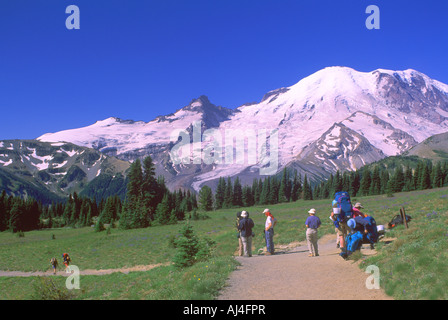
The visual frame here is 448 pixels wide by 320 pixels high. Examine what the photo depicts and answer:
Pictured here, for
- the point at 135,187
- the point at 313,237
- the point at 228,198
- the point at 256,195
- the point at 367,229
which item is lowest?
the point at 313,237

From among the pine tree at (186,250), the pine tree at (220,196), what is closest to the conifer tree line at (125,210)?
the pine tree at (220,196)

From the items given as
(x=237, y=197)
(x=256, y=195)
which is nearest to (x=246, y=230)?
(x=237, y=197)

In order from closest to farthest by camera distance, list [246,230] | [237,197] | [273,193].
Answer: [246,230], [237,197], [273,193]

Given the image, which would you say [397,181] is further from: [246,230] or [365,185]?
[246,230]

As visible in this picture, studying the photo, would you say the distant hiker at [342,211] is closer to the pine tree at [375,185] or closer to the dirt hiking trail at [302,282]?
the dirt hiking trail at [302,282]

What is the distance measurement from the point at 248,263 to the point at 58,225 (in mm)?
122248

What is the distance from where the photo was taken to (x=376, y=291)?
33.1ft

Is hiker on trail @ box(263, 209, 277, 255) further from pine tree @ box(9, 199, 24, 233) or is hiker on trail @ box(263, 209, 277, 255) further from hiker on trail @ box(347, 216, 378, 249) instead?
pine tree @ box(9, 199, 24, 233)

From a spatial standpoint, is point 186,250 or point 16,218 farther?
point 16,218

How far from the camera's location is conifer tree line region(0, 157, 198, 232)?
72.9 metres

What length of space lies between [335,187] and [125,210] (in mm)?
106537

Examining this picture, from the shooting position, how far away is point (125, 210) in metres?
77.2
